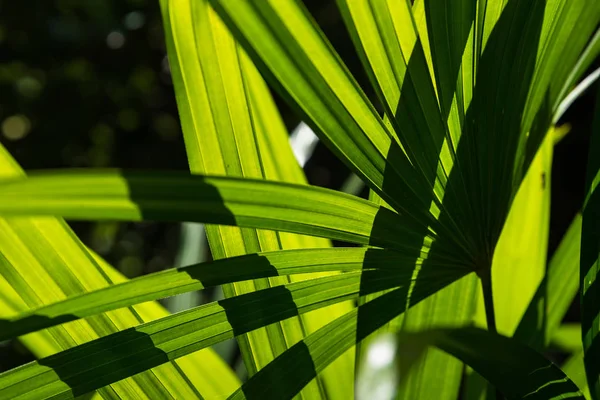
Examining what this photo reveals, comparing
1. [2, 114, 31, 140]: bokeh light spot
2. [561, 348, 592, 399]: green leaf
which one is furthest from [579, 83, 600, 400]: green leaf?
[2, 114, 31, 140]: bokeh light spot

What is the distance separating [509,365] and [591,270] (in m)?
0.09

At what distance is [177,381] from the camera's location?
21.5 inches

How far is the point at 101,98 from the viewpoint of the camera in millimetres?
2117

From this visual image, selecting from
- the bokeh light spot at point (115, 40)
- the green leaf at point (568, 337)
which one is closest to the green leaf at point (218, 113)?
the green leaf at point (568, 337)

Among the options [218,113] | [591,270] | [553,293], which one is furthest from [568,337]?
[218,113]

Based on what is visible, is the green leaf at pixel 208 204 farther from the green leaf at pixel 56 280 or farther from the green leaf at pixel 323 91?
the green leaf at pixel 56 280

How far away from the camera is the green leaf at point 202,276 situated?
13.1 inches

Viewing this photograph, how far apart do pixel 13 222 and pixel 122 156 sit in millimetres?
1713

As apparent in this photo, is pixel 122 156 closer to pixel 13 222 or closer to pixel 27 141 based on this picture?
pixel 27 141

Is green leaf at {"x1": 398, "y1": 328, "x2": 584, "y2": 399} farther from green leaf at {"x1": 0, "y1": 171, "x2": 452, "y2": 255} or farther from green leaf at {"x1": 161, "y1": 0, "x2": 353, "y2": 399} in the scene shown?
green leaf at {"x1": 161, "y1": 0, "x2": 353, "y2": 399}

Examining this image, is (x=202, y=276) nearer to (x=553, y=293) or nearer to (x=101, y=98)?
(x=553, y=293)

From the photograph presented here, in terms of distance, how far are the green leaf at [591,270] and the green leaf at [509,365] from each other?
4cm

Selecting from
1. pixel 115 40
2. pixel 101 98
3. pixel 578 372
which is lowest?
pixel 578 372

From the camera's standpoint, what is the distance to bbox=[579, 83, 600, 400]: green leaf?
43 centimetres
